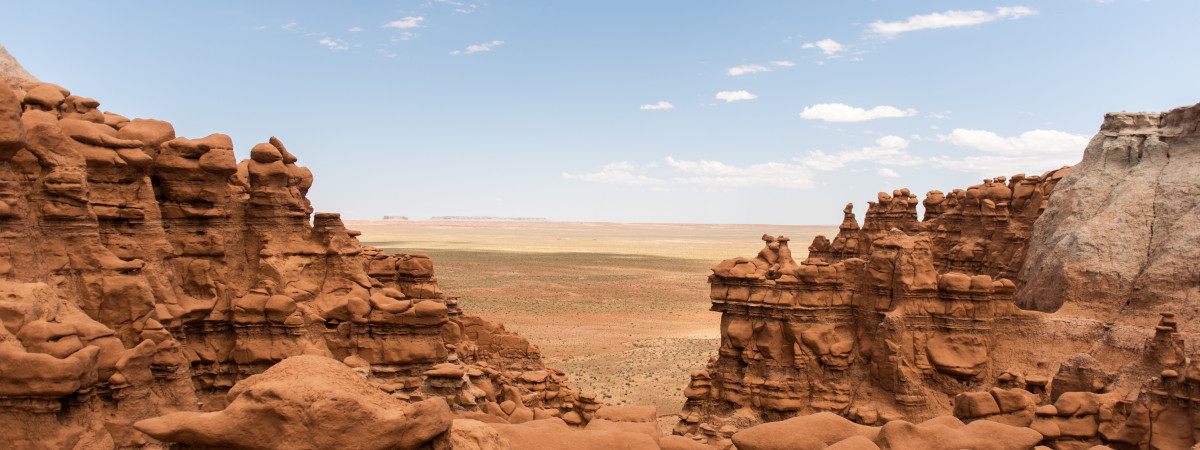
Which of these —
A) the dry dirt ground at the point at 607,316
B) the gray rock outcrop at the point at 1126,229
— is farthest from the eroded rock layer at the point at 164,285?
the dry dirt ground at the point at 607,316

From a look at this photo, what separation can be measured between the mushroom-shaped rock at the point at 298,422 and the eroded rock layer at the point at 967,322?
1309 cm

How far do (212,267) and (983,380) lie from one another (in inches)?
784

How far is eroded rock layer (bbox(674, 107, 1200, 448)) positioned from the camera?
65.0 feet

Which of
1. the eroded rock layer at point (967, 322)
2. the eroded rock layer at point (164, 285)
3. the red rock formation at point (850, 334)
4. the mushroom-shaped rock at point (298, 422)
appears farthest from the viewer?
the red rock formation at point (850, 334)

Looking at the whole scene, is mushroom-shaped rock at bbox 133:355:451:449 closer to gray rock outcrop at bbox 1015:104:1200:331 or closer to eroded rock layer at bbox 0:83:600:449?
eroded rock layer at bbox 0:83:600:449

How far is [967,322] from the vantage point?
21359 millimetres

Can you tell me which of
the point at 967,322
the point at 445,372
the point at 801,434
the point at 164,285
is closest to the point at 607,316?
the point at 967,322

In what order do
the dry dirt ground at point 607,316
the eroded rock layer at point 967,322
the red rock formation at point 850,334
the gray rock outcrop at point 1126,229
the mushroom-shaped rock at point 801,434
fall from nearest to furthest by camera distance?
1. the mushroom-shaped rock at point 801,434
2. the eroded rock layer at point 967,322
3. the gray rock outcrop at point 1126,229
4. the red rock formation at point 850,334
5. the dry dirt ground at point 607,316

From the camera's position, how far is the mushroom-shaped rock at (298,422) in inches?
347

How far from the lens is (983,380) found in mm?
21047

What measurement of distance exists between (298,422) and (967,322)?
18344 millimetres

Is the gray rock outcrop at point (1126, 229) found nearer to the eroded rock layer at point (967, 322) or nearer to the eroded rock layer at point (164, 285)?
the eroded rock layer at point (967, 322)

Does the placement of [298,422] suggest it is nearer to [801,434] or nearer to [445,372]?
[801,434]

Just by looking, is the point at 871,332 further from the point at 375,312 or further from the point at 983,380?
the point at 375,312
